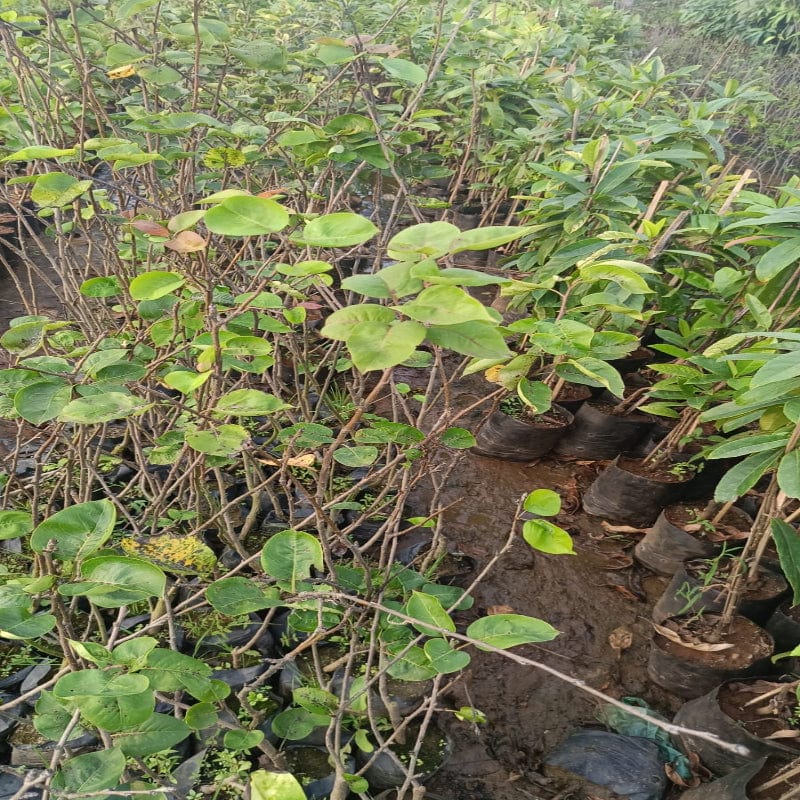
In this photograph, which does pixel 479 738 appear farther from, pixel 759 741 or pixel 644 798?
pixel 759 741

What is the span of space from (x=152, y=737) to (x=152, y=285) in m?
0.73

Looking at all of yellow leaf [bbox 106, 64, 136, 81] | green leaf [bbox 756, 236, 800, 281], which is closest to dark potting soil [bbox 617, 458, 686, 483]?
green leaf [bbox 756, 236, 800, 281]

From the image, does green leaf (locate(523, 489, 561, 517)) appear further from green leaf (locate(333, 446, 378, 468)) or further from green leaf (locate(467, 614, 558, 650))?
green leaf (locate(333, 446, 378, 468))

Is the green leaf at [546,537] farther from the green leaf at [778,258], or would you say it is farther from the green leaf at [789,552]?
the green leaf at [778,258]

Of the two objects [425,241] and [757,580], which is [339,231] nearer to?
[425,241]

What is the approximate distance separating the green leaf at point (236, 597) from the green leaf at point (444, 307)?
1.87 feet

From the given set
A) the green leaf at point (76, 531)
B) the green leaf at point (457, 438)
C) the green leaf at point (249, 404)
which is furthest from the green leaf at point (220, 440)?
the green leaf at point (457, 438)

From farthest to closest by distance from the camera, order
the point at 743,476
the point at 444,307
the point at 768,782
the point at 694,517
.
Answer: the point at 694,517
the point at 743,476
the point at 768,782
the point at 444,307

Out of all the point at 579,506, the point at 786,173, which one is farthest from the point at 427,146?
the point at 786,173

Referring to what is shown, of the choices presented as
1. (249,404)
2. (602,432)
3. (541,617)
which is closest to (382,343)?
(249,404)

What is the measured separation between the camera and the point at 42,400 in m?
0.94

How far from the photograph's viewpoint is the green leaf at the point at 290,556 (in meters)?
0.98

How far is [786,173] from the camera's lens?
841 centimetres

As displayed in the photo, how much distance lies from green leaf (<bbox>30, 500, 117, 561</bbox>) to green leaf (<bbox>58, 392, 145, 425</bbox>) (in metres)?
0.13
